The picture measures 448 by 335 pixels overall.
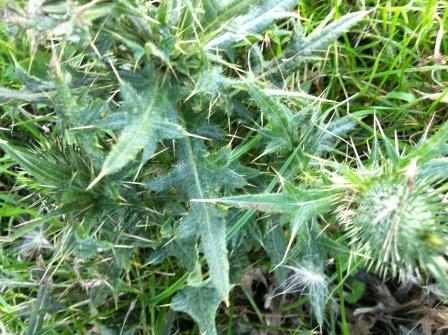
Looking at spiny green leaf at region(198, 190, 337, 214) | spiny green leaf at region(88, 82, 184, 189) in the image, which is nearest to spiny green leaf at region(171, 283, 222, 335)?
spiny green leaf at region(198, 190, 337, 214)

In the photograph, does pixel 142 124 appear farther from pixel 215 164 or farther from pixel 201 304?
pixel 201 304

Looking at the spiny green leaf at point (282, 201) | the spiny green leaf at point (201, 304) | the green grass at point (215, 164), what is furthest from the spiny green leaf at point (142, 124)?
the spiny green leaf at point (201, 304)

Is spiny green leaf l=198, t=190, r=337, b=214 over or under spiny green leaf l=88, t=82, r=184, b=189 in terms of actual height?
under

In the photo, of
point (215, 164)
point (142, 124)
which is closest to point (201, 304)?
point (215, 164)

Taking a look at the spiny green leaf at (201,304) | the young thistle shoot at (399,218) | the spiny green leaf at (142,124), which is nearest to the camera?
the young thistle shoot at (399,218)

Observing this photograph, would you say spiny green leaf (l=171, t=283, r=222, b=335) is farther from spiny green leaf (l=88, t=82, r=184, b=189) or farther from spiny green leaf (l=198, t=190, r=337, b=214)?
spiny green leaf (l=88, t=82, r=184, b=189)

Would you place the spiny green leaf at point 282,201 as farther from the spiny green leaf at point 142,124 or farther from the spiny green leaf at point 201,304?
the spiny green leaf at point 201,304

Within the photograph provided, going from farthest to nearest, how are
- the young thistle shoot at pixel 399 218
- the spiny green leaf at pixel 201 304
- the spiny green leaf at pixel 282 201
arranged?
the spiny green leaf at pixel 201 304 → the spiny green leaf at pixel 282 201 → the young thistle shoot at pixel 399 218

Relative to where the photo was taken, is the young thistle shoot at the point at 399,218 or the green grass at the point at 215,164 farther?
the green grass at the point at 215,164
